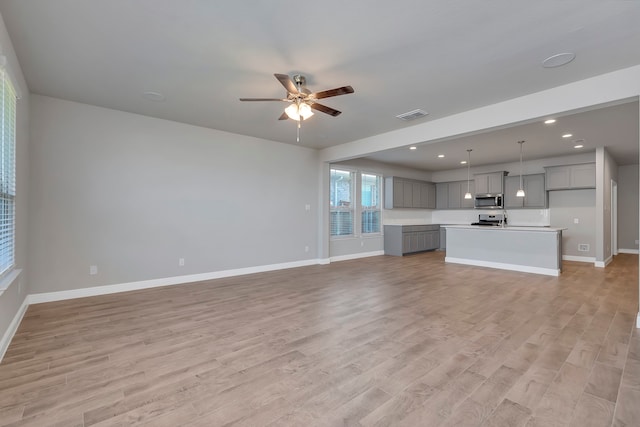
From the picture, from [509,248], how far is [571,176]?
3.01 meters

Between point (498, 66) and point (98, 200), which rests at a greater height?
point (498, 66)

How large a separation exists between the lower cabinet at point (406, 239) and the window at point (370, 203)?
0.41 metres

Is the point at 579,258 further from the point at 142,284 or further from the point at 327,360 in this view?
the point at 142,284

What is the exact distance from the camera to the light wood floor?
5.86 ft

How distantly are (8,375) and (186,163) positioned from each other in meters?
3.51

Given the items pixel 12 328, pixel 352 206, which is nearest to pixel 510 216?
pixel 352 206

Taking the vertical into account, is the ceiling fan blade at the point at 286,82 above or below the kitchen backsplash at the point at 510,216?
above

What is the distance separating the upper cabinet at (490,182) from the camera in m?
8.34

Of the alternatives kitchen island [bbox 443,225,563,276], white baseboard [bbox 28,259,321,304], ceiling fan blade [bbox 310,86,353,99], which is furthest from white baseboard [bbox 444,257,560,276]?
ceiling fan blade [bbox 310,86,353,99]

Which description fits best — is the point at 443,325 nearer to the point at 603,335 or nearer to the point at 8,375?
the point at 603,335

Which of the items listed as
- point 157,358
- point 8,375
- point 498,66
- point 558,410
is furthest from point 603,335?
point 8,375

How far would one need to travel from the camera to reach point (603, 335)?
289cm

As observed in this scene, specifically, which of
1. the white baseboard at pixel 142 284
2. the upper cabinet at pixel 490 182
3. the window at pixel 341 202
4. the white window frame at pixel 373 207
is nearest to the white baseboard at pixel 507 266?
the white window frame at pixel 373 207

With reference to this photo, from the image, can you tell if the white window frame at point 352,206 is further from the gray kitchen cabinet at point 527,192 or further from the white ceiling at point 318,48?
the gray kitchen cabinet at point 527,192
